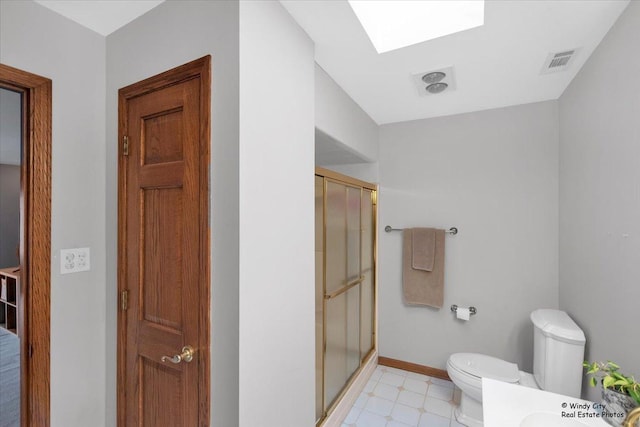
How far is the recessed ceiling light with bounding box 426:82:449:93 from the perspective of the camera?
207 cm

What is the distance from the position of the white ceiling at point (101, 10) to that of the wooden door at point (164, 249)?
32 centimetres

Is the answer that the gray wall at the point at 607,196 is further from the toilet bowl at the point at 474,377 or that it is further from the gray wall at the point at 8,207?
the gray wall at the point at 8,207

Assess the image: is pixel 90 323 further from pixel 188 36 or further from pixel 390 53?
pixel 390 53

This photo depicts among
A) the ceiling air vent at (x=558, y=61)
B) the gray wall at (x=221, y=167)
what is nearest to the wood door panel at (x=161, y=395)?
the gray wall at (x=221, y=167)

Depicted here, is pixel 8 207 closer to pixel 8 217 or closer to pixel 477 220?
pixel 8 217

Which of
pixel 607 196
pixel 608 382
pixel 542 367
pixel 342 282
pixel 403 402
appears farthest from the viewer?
pixel 403 402

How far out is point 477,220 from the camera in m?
2.56

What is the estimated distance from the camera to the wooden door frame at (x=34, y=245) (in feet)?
3.98

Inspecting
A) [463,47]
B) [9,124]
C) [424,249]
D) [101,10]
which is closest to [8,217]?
[9,124]

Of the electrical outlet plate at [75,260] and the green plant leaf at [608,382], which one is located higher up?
the electrical outlet plate at [75,260]

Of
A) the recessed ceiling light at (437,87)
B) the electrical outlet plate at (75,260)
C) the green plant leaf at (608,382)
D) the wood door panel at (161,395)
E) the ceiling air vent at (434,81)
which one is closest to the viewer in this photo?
the green plant leaf at (608,382)

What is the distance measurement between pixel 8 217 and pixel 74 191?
15.0 ft

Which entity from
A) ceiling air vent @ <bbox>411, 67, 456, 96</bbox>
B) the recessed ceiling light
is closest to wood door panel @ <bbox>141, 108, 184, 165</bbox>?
ceiling air vent @ <bbox>411, 67, 456, 96</bbox>

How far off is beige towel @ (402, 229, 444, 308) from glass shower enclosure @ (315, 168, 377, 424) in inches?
12.7
